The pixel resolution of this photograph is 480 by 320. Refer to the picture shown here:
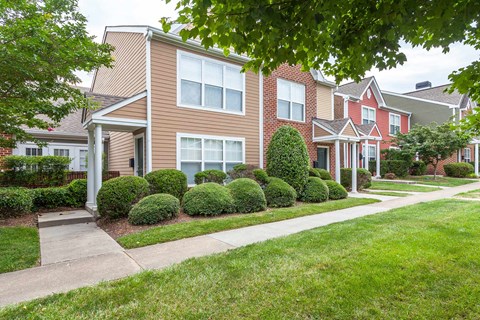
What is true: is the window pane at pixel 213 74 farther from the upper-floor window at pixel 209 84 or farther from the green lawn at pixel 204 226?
the green lawn at pixel 204 226

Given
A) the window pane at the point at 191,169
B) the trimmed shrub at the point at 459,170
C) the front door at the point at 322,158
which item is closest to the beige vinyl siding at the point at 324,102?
the front door at the point at 322,158

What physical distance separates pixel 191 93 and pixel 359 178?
29.4 ft

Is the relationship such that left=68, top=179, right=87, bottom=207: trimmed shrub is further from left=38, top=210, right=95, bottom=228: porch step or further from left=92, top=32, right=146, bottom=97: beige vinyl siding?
left=92, top=32, right=146, bottom=97: beige vinyl siding

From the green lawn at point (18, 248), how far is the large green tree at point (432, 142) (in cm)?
2036

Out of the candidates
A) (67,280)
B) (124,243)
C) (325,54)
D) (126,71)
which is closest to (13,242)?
(124,243)

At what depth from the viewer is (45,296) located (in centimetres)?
312

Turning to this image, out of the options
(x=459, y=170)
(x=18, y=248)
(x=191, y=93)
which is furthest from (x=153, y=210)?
(x=459, y=170)

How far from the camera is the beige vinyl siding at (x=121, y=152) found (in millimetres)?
10895

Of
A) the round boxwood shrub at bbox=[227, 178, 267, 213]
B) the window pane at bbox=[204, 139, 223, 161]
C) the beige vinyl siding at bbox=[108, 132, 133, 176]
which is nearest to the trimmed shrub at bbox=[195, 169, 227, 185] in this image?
the window pane at bbox=[204, 139, 223, 161]

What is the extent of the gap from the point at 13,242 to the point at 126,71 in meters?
7.58

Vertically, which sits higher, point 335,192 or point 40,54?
point 40,54

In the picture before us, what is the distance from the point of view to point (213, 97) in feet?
33.5

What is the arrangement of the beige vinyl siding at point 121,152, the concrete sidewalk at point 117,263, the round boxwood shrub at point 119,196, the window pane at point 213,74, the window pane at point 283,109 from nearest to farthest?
1. the concrete sidewalk at point 117,263
2. the round boxwood shrub at point 119,196
3. the window pane at point 213,74
4. the beige vinyl siding at point 121,152
5. the window pane at point 283,109

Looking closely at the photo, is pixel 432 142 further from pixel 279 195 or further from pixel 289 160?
pixel 279 195
